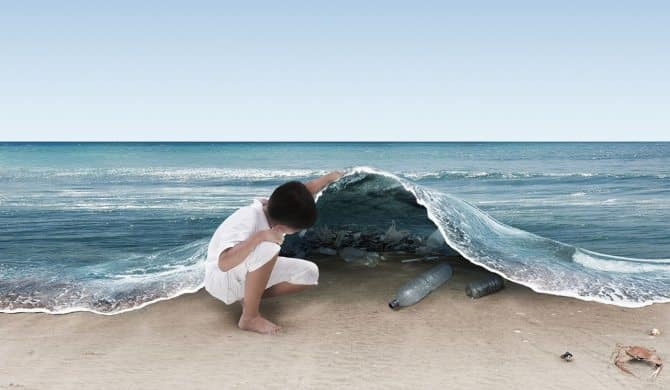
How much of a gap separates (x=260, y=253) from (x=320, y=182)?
62 centimetres

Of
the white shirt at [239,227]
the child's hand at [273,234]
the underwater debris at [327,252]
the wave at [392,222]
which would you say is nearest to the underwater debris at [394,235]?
the wave at [392,222]

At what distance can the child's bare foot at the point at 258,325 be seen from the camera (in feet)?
11.2

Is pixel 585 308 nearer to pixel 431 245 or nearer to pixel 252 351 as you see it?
pixel 431 245

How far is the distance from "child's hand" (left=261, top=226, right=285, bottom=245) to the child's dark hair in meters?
0.05

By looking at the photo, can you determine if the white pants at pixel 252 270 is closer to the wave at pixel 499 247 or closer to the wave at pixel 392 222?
the wave at pixel 392 222

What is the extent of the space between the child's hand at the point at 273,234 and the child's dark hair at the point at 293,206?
2.0 inches

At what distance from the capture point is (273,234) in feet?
10.3

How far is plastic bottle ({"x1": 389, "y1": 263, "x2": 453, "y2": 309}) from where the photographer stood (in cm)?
380

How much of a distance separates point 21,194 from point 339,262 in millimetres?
10596

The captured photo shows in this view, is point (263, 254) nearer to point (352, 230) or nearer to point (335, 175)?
point (335, 175)

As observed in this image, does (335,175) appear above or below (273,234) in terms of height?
above

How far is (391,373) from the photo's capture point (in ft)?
9.37

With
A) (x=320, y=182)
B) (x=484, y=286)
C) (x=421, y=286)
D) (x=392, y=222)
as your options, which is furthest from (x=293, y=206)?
(x=392, y=222)

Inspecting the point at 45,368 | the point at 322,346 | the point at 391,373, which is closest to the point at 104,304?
the point at 45,368
